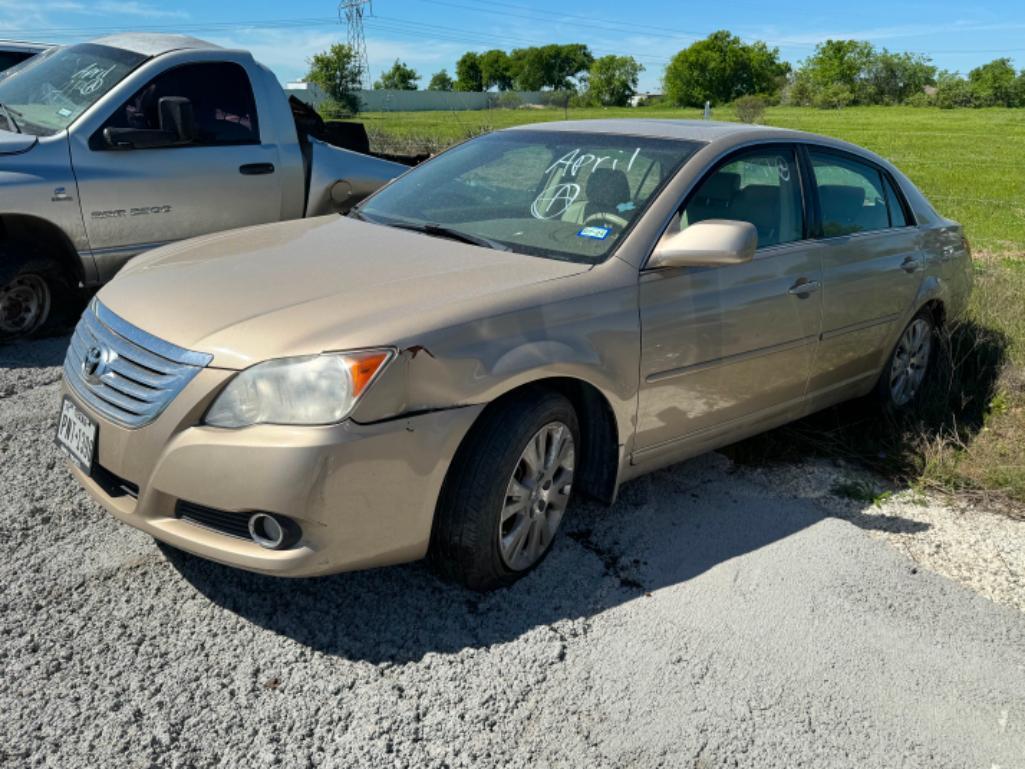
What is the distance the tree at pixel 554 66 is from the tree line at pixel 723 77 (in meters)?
0.19

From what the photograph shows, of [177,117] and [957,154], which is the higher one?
[177,117]

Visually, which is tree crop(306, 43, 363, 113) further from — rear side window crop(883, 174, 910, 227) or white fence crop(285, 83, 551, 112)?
rear side window crop(883, 174, 910, 227)

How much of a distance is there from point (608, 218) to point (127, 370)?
189 cm

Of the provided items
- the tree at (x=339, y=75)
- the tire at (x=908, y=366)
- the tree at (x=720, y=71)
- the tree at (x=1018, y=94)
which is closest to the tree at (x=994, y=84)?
Result: the tree at (x=1018, y=94)

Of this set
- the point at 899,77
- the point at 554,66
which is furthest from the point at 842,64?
the point at 554,66

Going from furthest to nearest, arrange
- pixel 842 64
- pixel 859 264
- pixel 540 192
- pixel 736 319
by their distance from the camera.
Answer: pixel 842 64 < pixel 859 264 < pixel 540 192 < pixel 736 319

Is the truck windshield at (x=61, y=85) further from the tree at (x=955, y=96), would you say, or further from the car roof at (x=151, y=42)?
the tree at (x=955, y=96)

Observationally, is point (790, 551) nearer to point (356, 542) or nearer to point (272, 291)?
point (356, 542)

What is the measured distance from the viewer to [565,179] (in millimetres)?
3990

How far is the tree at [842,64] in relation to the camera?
445ft

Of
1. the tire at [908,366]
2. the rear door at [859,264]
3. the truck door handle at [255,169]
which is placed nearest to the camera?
the rear door at [859,264]

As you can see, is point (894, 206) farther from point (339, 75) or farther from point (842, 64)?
point (842, 64)

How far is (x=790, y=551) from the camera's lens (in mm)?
3723

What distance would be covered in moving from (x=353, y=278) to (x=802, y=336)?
2.16 meters
